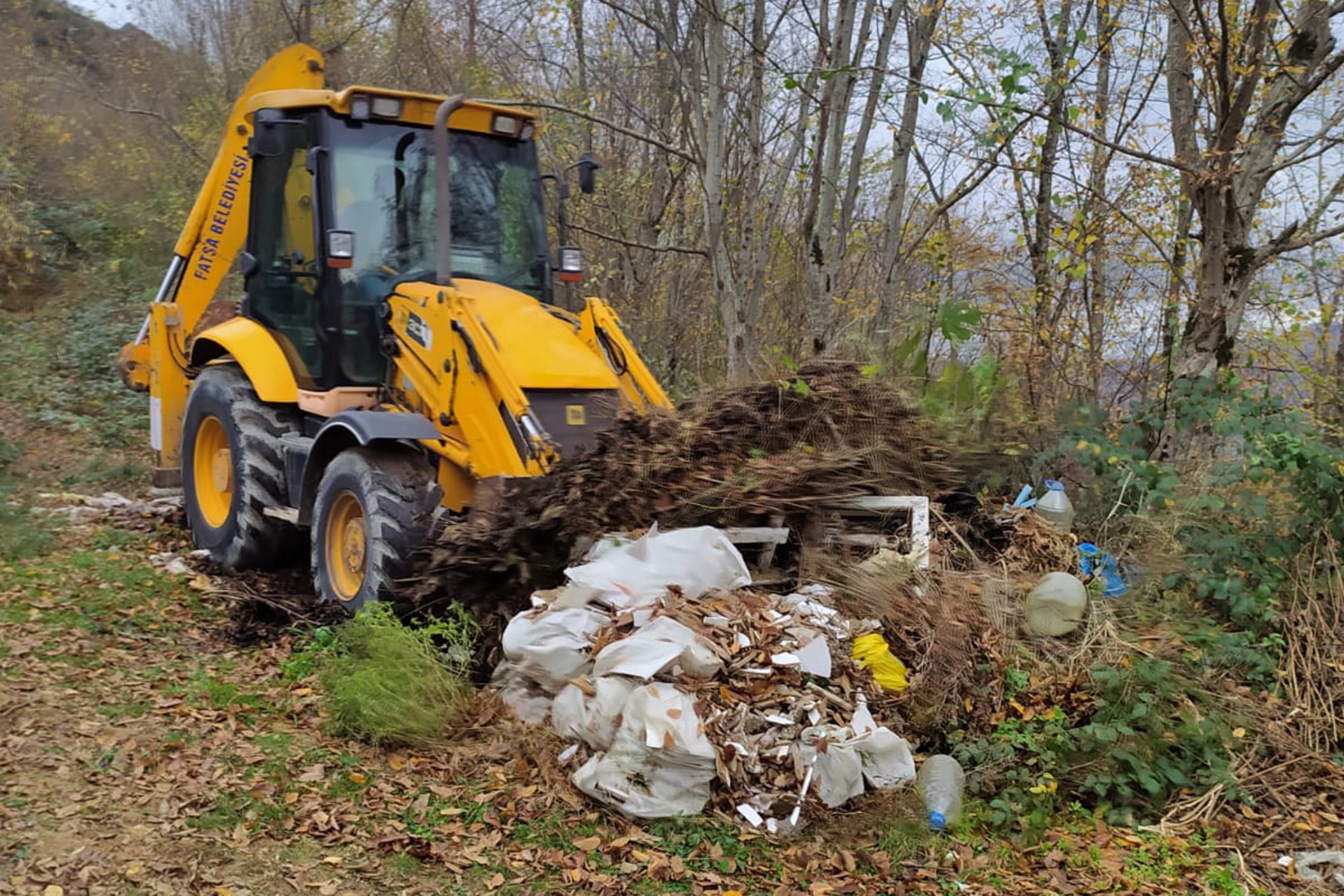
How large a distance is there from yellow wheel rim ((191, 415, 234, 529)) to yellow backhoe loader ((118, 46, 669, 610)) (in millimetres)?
14

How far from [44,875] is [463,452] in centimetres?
288

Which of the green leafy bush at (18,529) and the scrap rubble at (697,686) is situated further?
the green leafy bush at (18,529)

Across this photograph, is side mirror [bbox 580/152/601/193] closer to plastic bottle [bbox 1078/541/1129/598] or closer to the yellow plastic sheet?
the yellow plastic sheet

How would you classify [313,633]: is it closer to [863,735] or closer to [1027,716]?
[863,735]

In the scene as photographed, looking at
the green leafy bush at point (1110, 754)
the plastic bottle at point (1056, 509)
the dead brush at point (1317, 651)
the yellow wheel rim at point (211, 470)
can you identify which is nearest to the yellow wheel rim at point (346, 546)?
the yellow wheel rim at point (211, 470)

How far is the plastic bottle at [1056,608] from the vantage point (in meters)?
5.28

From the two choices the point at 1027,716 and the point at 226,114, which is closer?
the point at 1027,716

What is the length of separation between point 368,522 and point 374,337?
5.02 feet

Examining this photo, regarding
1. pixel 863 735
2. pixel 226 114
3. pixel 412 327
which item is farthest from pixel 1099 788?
pixel 226 114

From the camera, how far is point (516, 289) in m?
6.79

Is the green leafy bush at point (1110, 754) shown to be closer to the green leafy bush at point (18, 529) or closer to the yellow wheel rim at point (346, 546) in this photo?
the yellow wheel rim at point (346, 546)

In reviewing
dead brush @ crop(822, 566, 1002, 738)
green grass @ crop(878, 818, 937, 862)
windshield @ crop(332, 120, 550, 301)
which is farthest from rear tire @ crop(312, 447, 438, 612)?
green grass @ crop(878, 818, 937, 862)

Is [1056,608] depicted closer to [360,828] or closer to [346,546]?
[360,828]

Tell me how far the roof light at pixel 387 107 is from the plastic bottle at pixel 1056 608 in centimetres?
453
